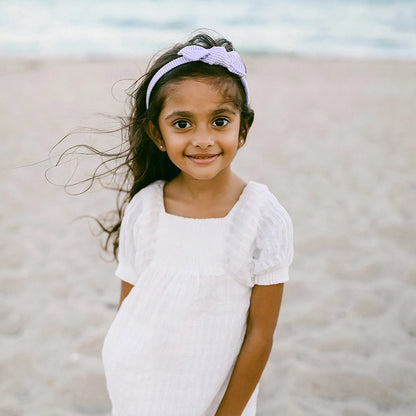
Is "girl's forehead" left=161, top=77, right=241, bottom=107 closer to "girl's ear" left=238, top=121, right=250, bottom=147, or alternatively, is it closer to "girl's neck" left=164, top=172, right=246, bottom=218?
"girl's ear" left=238, top=121, right=250, bottom=147

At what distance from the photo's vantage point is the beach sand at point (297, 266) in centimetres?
240

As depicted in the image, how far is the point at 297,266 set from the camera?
3.35m

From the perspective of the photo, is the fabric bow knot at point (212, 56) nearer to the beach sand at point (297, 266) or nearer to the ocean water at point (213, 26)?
the beach sand at point (297, 266)

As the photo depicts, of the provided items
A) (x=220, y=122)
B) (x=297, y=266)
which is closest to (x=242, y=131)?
(x=220, y=122)

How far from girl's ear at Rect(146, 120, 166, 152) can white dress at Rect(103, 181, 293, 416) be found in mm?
262

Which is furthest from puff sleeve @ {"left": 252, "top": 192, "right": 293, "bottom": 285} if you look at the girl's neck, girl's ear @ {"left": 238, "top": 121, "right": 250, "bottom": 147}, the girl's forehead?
the girl's forehead

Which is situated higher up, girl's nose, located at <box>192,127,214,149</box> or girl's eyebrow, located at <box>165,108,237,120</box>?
girl's eyebrow, located at <box>165,108,237,120</box>

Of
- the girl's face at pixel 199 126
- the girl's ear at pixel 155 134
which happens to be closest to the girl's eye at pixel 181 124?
the girl's face at pixel 199 126

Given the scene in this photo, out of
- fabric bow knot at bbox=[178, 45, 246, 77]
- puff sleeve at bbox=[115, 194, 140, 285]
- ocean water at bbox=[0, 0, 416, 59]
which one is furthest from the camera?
ocean water at bbox=[0, 0, 416, 59]

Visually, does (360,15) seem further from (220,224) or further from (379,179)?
(220,224)

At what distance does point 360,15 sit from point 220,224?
857 inches

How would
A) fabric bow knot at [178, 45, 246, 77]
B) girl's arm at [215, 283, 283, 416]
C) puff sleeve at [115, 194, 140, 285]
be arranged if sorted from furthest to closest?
1. puff sleeve at [115, 194, 140, 285]
2. girl's arm at [215, 283, 283, 416]
3. fabric bow knot at [178, 45, 246, 77]

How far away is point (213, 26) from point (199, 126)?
18.7 meters

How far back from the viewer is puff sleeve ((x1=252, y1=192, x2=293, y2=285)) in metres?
1.52
